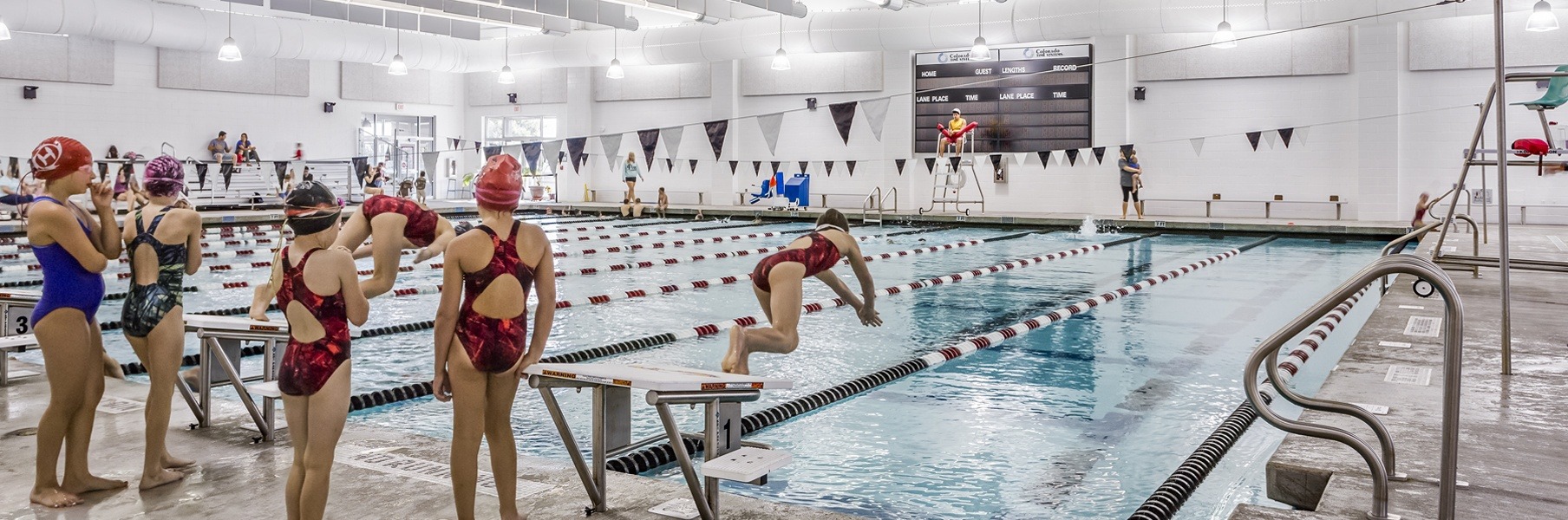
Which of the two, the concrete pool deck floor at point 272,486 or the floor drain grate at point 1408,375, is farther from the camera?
the floor drain grate at point 1408,375

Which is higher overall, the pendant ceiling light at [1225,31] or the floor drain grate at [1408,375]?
the pendant ceiling light at [1225,31]

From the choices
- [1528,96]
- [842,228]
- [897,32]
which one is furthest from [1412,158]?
[842,228]

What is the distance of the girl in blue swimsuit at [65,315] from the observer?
11.3ft

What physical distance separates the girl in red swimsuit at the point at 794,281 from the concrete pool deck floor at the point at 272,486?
4.31ft

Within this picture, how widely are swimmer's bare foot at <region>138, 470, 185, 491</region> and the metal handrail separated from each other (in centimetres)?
339

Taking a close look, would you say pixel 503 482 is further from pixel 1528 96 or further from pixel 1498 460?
pixel 1528 96

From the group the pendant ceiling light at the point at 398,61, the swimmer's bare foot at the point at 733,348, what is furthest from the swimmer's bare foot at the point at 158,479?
the pendant ceiling light at the point at 398,61

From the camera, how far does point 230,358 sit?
4.71 metres

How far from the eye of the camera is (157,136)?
2262 cm

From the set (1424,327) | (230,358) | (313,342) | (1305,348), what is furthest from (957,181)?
(313,342)

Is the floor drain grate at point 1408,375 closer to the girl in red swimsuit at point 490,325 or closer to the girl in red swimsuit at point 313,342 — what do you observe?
the girl in red swimsuit at point 490,325

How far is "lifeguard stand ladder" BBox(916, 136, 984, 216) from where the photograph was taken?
2042cm

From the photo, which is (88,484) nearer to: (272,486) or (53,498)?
(53,498)

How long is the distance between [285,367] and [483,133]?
1040 inches
